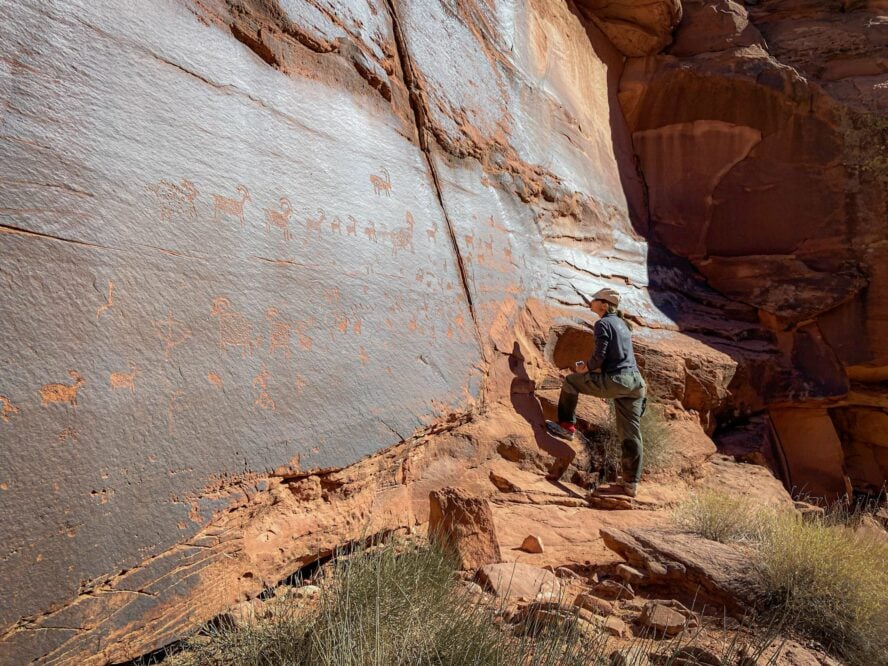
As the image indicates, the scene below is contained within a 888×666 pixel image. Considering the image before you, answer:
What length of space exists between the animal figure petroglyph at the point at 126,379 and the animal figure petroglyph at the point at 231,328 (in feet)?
1.07

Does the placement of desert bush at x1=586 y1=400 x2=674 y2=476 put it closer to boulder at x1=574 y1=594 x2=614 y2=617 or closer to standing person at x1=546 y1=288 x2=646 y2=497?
standing person at x1=546 y1=288 x2=646 y2=497

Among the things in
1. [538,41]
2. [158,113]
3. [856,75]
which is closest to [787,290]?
[856,75]

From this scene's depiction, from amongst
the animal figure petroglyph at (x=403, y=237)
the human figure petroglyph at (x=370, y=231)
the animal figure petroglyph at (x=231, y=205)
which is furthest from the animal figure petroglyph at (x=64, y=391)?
the animal figure petroglyph at (x=403, y=237)

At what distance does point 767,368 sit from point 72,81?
6921 millimetres

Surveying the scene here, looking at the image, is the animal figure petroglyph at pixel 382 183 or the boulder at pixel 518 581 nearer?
the boulder at pixel 518 581

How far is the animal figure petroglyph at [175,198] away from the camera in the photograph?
2008 millimetres

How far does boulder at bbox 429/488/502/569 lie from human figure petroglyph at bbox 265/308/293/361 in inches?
43.7

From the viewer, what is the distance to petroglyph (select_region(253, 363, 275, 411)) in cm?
218

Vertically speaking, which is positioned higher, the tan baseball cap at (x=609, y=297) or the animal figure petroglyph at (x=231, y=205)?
the animal figure petroglyph at (x=231, y=205)

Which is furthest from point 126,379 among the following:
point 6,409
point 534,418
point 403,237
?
point 534,418

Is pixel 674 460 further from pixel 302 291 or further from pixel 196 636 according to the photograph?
pixel 196 636

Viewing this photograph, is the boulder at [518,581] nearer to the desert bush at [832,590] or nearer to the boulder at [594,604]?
the boulder at [594,604]

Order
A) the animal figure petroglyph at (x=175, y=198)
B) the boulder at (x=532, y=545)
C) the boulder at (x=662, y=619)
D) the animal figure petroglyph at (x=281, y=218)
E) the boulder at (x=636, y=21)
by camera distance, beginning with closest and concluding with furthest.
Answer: the animal figure petroglyph at (x=175, y=198)
the boulder at (x=662, y=619)
the animal figure petroglyph at (x=281, y=218)
the boulder at (x=532, y=545)
the boulder at (x=636, y=21)

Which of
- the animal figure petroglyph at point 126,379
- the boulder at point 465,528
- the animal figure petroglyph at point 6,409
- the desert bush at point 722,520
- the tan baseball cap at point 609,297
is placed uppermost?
the tan baseball cap at point 609,297
